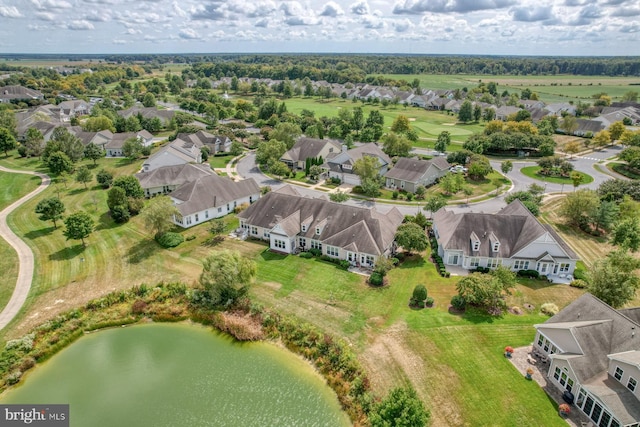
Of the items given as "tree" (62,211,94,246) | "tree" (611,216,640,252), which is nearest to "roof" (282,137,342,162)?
"tree" (62,211,94,246)

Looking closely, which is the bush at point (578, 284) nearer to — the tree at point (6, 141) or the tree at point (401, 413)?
the tree at point (401, 413)

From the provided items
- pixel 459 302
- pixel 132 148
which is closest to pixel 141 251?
pixel 459 302

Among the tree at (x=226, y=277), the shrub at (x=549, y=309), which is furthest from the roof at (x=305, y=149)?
the shrub at (x=549, y=309)

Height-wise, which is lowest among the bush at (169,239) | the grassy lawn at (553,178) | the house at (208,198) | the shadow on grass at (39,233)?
the shadow on grass at (39,233)

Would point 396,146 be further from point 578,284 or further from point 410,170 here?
point 578,284

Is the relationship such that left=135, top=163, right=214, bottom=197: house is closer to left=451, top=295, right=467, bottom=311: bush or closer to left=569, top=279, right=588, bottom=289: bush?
left=451, top=295, right=467, bottom=311: bush

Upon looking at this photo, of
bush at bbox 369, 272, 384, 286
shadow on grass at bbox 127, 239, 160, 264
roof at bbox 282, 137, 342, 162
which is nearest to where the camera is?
bush at bbox 369, 272, 384, 286

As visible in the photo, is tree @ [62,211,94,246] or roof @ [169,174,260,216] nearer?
tree @ [62,211,94,246]
